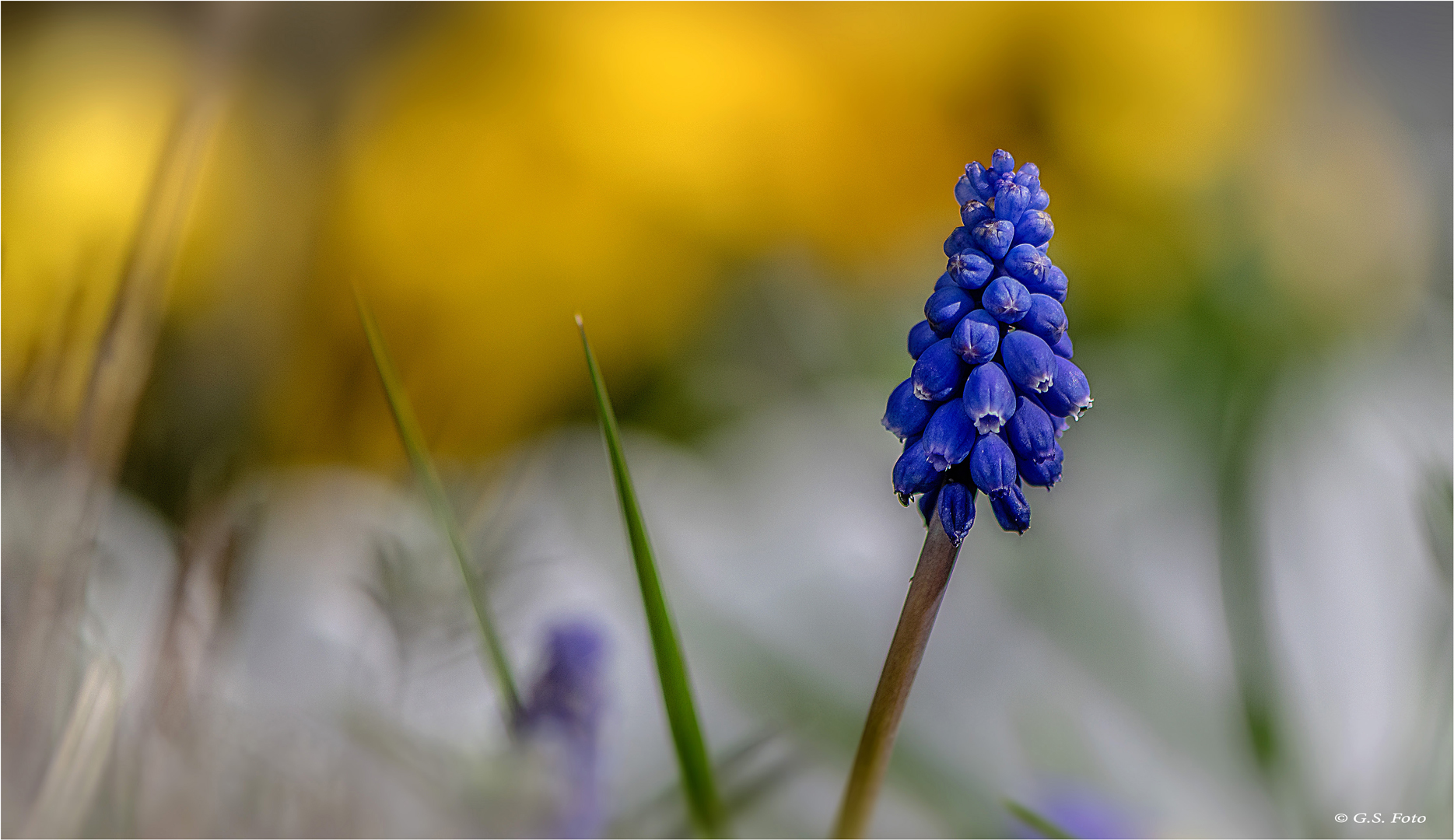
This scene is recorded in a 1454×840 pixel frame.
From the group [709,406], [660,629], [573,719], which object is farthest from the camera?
[709,406]

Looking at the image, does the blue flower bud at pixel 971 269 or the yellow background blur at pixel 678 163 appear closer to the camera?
the blue flower bud at pixel 971 269

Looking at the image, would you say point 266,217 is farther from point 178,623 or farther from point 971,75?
point 971,75

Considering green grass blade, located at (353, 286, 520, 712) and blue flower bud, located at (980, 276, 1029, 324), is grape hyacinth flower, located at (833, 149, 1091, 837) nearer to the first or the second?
blue flower bud, located at (980, 276, 1029, 324)

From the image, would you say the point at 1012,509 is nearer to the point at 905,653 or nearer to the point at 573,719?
the point at 905,653

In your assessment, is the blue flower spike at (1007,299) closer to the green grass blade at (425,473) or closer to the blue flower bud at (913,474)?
the blue flower bud at (913,474)

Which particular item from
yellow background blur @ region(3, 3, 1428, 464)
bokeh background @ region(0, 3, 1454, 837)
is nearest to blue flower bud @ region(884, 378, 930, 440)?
bokeh background @ region(0, 3, 1454, 837)

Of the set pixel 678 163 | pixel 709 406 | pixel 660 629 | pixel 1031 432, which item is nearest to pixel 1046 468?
pixel 1031 432

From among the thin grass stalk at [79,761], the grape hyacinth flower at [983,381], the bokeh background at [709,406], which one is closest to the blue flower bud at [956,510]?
the grape hyacinth flower at [983,381]
